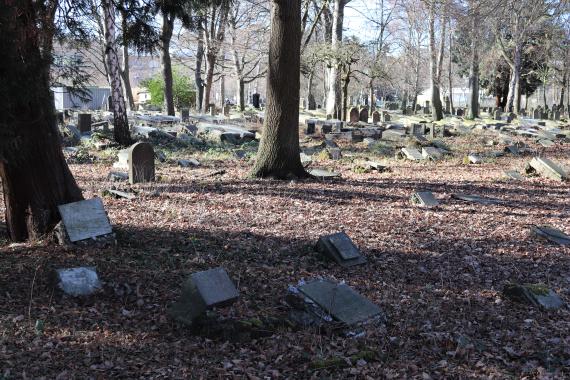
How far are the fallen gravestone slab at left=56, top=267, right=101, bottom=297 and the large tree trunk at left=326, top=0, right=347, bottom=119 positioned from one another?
20.8 m

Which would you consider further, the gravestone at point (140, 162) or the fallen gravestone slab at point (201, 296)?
the gravestone at point (140, 162)

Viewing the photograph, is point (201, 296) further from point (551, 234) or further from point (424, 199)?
point (424, 199)

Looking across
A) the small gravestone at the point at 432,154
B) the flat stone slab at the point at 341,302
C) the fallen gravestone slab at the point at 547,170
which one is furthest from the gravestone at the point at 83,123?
the flat stone slab at the point at 341,302

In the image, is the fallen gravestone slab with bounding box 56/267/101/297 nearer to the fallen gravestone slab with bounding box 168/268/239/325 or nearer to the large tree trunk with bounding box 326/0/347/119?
the fallen gravestone slab with bounding box 168/268/239/325

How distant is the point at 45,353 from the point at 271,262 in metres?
2.61

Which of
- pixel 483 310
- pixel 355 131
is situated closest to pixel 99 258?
pixel 483 310

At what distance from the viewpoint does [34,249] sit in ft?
18.6

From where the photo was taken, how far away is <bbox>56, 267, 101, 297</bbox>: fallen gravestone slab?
15.9 ft

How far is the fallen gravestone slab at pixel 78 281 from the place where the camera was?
4.83m

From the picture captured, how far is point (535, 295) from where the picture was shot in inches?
205

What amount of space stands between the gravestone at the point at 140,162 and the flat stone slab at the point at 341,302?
5.98 m

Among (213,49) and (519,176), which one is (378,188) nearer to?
(519,176)

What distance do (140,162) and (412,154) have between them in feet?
26.5

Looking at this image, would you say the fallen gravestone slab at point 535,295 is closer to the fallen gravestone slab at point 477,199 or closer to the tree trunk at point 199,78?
the fallen gravestone slab at point 477,199
